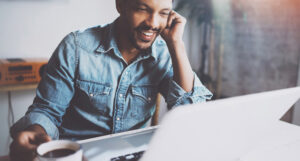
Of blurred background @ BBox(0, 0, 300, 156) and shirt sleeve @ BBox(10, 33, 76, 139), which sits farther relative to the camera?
blurred background @ BBox(0, 0, 300, 156)

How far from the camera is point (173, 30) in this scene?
1.15 m

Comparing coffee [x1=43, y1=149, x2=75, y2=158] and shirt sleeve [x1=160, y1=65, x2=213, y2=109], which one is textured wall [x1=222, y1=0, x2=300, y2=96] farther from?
coffee [x1=43, y1=149, x2=75, y2=158]

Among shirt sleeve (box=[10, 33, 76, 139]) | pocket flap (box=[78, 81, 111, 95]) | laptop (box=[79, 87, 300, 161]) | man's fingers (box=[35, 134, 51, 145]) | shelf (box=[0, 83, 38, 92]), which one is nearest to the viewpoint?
laptop (box=[79, 87, 300, 161])

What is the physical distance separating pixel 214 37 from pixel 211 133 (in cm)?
278

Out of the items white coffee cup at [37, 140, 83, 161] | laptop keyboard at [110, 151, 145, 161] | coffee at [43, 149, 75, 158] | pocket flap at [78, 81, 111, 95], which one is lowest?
laptop keyboard at [110, 151, 145, 161]

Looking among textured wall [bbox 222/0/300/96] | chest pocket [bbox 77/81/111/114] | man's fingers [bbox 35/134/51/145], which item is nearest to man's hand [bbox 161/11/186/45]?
chest pocket [bbox 77/81/111/114]

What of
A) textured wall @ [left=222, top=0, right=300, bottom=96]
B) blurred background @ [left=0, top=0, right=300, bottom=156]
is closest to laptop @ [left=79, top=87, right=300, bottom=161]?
blurred background @ [left=0, top=0, right=300, bottom=156]

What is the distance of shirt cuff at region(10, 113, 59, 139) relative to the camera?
834 mm

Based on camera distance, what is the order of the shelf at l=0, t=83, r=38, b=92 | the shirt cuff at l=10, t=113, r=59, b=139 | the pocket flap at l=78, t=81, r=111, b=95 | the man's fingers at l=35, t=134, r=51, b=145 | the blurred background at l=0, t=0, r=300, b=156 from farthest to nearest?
the blurred background at l=0, t=0, r=300, b=156, the shelf at l=0, t=83, r=38, b=92, the pocket flap at l=78, t=81, r=111, b=95, the shirt cuff at l=10, t=113, r=59, b=139, the man's fingers at l=35, t=134, r=51, b=145

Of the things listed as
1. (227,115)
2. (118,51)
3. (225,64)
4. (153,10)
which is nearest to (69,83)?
(118,51)

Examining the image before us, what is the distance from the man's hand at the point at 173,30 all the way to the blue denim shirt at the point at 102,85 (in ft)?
0.27

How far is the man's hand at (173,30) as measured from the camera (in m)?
1.13

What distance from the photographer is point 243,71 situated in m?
2.95

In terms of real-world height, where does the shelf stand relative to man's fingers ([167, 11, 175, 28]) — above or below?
below
